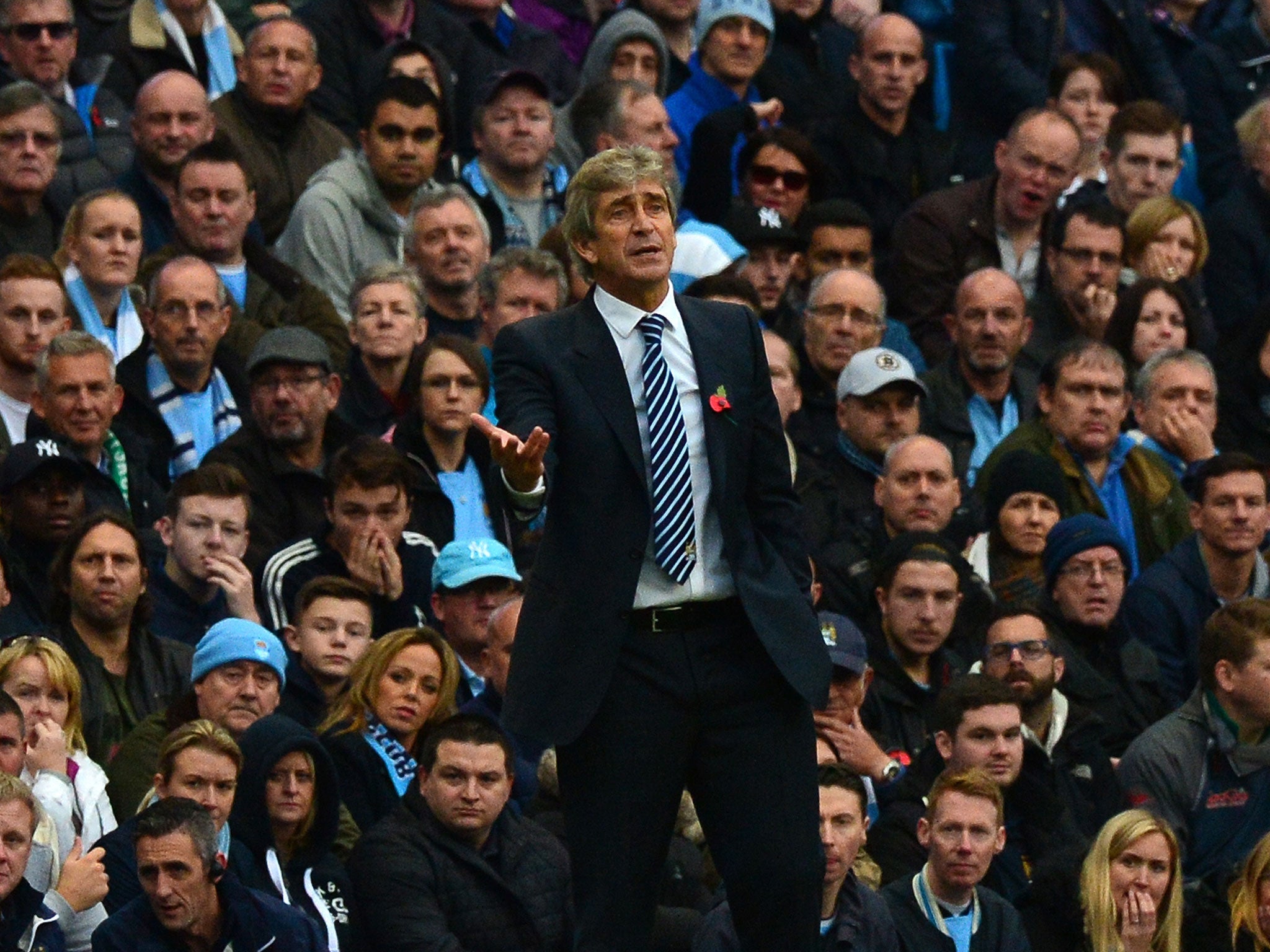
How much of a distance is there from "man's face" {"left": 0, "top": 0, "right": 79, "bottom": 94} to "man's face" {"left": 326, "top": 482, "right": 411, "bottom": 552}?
2943 millimetres

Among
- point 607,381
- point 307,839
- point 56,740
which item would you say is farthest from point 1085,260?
point 607,381

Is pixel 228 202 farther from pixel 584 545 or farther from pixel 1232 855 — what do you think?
pixel 584 545

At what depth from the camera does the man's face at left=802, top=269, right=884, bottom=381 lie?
36.8 ft

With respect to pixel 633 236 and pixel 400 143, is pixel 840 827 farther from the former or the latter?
pixel 400 143

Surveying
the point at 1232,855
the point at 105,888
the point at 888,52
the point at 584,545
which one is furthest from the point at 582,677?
the point at 888,52

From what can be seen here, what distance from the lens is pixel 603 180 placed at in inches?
207

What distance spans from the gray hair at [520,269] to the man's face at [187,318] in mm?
1152

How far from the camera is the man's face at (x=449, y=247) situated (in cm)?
1096

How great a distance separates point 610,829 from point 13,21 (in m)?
7.18

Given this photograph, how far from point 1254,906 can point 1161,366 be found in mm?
3355

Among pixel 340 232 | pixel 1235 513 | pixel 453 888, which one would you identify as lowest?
pixel 453 888

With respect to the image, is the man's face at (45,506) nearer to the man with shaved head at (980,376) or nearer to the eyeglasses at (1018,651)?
the eyeglasses at (1018,651)

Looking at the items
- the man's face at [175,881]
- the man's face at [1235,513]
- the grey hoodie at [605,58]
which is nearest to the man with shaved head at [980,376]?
the man's face at [1235,513]

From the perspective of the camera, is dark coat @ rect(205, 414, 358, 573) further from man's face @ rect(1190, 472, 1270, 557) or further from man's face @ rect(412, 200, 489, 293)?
man's face @ rect(1190, 472, 1270, 557)
